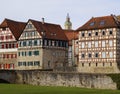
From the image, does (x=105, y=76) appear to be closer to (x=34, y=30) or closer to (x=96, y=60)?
(x=96, y=60)

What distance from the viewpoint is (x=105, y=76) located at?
155ft

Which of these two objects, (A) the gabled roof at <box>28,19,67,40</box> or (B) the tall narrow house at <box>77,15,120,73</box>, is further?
(A) the gabled roof at <box>28,19,67,40</box>

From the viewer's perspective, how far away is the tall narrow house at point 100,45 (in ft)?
219

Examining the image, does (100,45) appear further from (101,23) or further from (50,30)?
(50,30)

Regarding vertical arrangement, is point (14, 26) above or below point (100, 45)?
above

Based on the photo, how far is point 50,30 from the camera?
7969 cm

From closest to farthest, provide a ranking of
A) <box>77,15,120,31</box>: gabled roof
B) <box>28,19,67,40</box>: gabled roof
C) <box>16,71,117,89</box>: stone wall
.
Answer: <box>16,71,117,89</box>: stone wall, <box>77,15,120,31</box>: gabled roof, <box>28,19,67,40</box>: gabled roof

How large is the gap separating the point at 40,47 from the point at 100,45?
46.4 ft

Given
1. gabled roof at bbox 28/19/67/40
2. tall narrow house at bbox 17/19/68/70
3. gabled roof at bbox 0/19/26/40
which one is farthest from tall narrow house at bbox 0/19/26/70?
gabled roof at bbox 28/19/67/40

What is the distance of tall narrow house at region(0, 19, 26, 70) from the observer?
81.5m

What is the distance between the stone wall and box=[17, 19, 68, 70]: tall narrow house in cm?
1708

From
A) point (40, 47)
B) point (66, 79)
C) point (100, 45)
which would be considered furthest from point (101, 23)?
point (66, 79)

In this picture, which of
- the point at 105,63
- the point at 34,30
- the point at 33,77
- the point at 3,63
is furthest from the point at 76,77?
the point at 3,63

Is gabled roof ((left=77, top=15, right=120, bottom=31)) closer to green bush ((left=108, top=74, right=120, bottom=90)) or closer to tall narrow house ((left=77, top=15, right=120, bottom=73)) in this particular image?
tall narrow house ((left=77, top=15, right=120, bottom=73))
